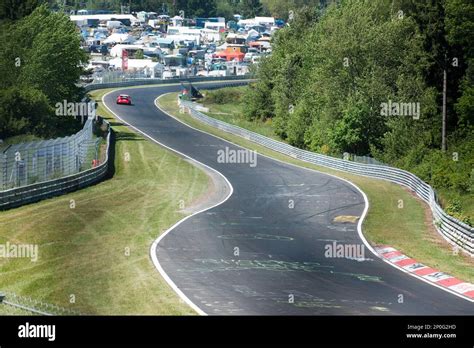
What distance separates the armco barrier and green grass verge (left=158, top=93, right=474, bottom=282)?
44cm

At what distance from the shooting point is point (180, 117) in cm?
9962

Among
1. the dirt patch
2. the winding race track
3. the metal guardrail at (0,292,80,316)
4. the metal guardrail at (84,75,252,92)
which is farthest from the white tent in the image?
the metal guardrail at (0,292,80,316)

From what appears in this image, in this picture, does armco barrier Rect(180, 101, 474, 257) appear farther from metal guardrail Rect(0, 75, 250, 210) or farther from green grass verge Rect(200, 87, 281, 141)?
metal guardrail Rect(0, 75, 250, 210)

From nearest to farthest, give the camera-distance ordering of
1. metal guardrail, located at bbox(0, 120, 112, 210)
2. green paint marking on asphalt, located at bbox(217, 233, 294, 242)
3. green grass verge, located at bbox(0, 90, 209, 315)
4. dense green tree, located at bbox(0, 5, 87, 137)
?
1. green grass verge, located at bbox(0, 90, 209, 315)
2. green paint marking on asphalt, located at bbox(217, 233, 294, 242)
3. metal guardrail, located at bbox(0, 120, 112, 210)
4. dense green tree, located at bbox(0, 5, 87, 137)

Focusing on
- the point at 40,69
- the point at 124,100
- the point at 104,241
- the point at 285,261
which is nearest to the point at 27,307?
the point at 285,261

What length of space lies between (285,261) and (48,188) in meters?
16.6

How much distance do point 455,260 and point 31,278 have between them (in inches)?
614

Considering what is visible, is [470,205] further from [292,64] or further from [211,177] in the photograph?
[292,64]

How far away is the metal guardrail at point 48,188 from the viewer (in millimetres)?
42166

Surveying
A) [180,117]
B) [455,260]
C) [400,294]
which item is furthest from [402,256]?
[180,117]

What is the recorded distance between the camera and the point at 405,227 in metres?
43.7

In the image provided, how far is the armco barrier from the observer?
1522 inches

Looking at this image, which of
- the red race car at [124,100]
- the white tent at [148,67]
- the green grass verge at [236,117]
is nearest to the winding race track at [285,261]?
the green grass verge at [236,117]

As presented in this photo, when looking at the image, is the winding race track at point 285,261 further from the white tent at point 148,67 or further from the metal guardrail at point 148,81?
the white tent at point 148,67
